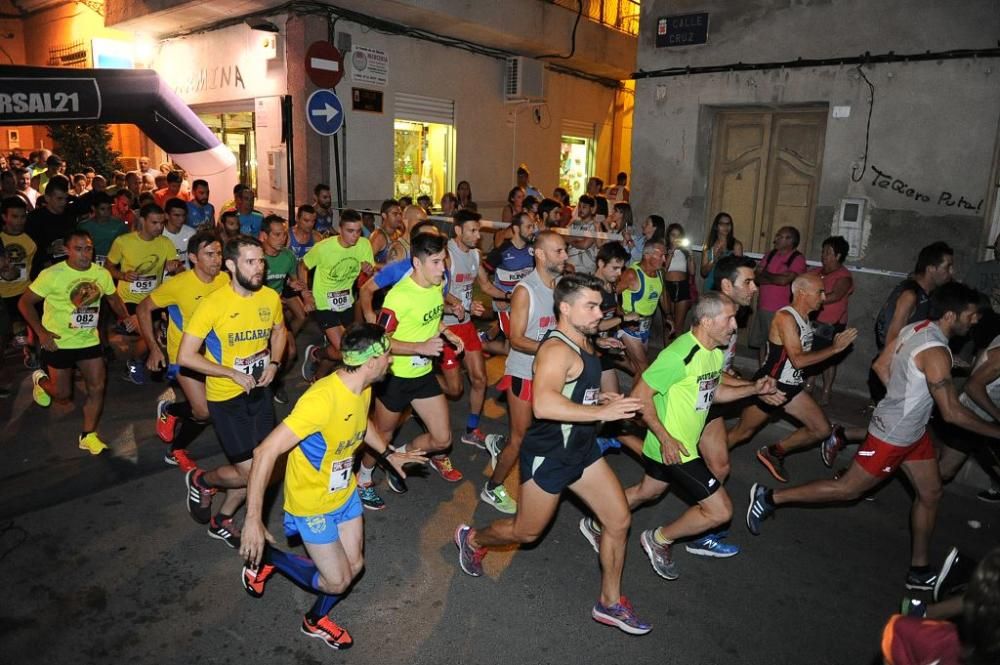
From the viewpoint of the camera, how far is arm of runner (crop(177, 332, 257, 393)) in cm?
464

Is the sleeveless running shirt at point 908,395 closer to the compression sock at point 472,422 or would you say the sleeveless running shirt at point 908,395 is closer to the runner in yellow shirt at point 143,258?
the compression sock at point 472,422

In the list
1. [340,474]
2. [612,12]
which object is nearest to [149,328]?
[340,474]

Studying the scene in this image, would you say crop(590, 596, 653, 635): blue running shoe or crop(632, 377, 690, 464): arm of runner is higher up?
crop(632, 377, 690, 464): arm of runner

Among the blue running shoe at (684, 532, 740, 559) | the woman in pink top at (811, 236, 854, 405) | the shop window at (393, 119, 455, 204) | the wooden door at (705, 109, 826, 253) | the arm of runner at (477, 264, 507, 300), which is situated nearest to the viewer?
the blue running shoe at (684, 532, 740, 559)

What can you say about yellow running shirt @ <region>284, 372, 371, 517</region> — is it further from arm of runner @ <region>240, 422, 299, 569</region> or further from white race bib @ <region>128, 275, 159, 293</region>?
white race bib @ <region>128, 275, 159, 293</region>

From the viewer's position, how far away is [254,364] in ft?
16.3

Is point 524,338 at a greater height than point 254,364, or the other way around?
point 524,338

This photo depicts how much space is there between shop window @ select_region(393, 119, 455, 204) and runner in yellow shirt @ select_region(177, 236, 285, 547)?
10915 mm

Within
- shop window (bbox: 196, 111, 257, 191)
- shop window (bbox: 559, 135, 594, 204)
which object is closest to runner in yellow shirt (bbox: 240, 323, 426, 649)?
shop window (bbox: 196, 111, 257, 191)

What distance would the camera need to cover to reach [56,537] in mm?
5027

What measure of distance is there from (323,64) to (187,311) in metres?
7.89

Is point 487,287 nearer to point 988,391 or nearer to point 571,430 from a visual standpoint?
point 571,430

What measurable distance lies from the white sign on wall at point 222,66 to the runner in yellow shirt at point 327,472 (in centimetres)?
1185

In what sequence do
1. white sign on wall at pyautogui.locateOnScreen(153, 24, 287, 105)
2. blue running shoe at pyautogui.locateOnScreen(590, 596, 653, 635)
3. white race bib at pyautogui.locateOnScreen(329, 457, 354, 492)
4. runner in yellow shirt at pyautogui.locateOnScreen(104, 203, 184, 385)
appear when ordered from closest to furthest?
white race bib at pyautogui.locateOnScreen(329, 457, 354, 492) → blue running shoe at pyautogui.locateOnScreen(590, 596, 653, 635) → runner in yellow shirt at pyautogui.locateOnScreen(104, 203, 184, 385) → white sign on wall at pyautogui.locateOnScreen(153, 24, 287, 105)
